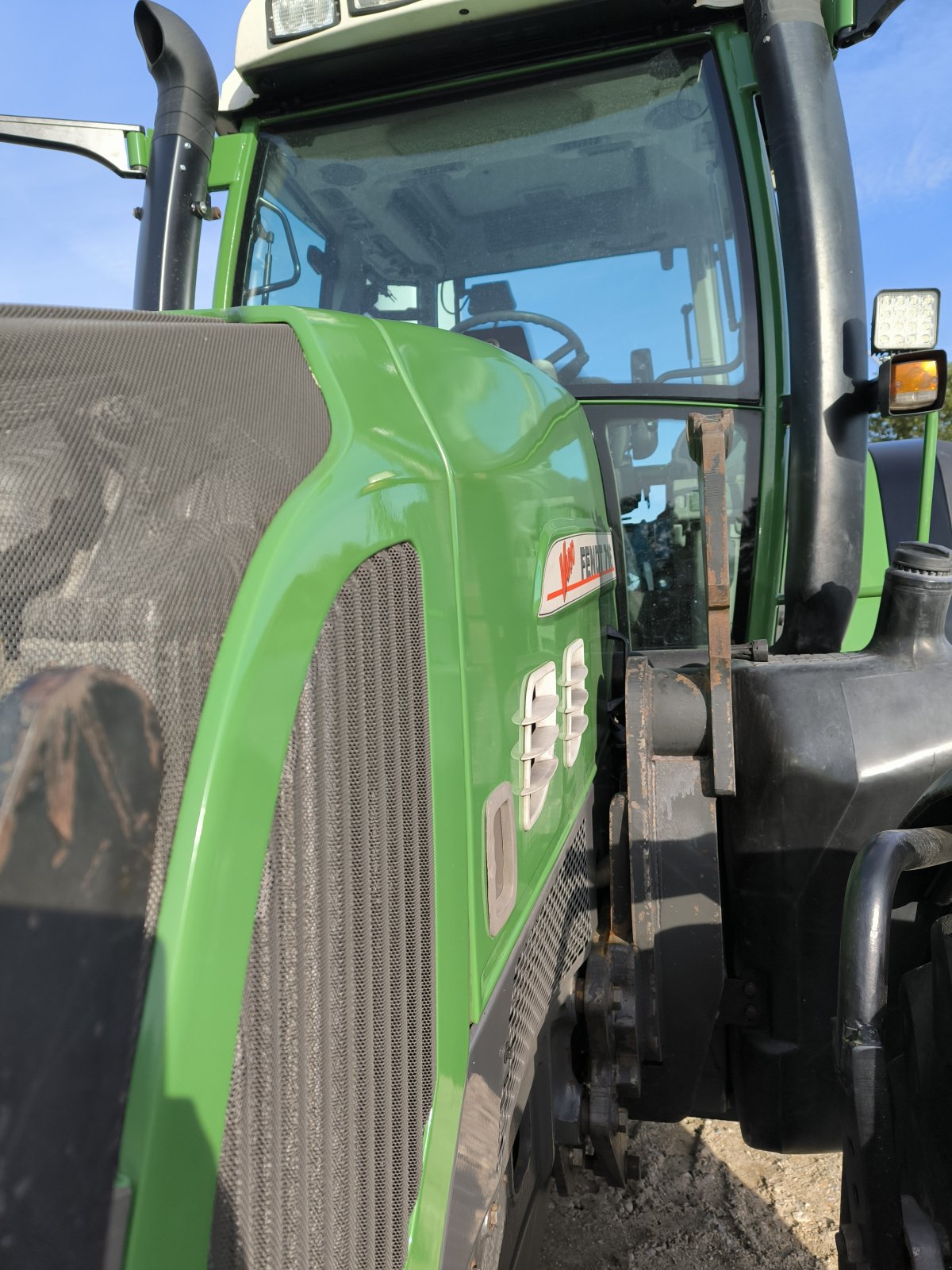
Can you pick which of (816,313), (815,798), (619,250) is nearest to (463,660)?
(815,798)

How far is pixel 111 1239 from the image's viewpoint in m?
0.49

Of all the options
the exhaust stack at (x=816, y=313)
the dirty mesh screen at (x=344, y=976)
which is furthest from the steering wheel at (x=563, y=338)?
the dirty mesh screen at (x=344, y=976)

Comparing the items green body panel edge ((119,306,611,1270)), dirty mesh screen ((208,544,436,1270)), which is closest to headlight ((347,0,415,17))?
green body panel edge ((119,306,611,1270))

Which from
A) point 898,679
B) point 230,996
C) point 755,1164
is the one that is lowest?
point 755,1164

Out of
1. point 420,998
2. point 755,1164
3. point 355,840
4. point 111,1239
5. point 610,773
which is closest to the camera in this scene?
point 111,1239

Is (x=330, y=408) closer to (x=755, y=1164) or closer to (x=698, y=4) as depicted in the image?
(x=698, y=4)

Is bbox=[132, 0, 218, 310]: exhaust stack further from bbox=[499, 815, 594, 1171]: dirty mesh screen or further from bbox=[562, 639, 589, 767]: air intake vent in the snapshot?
bbox=[499, 815, 594, 1171]: dirty mesh screen

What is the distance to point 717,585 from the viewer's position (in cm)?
162

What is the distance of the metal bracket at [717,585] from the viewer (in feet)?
5.16

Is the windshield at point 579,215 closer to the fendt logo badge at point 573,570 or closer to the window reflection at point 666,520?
the window reflection at point 666,520

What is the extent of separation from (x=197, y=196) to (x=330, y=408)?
1995 millimetres

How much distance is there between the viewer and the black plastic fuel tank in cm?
162

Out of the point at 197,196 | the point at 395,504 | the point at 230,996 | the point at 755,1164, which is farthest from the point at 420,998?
the point at 197,196

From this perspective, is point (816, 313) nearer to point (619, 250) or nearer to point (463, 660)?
point (619, 250)
